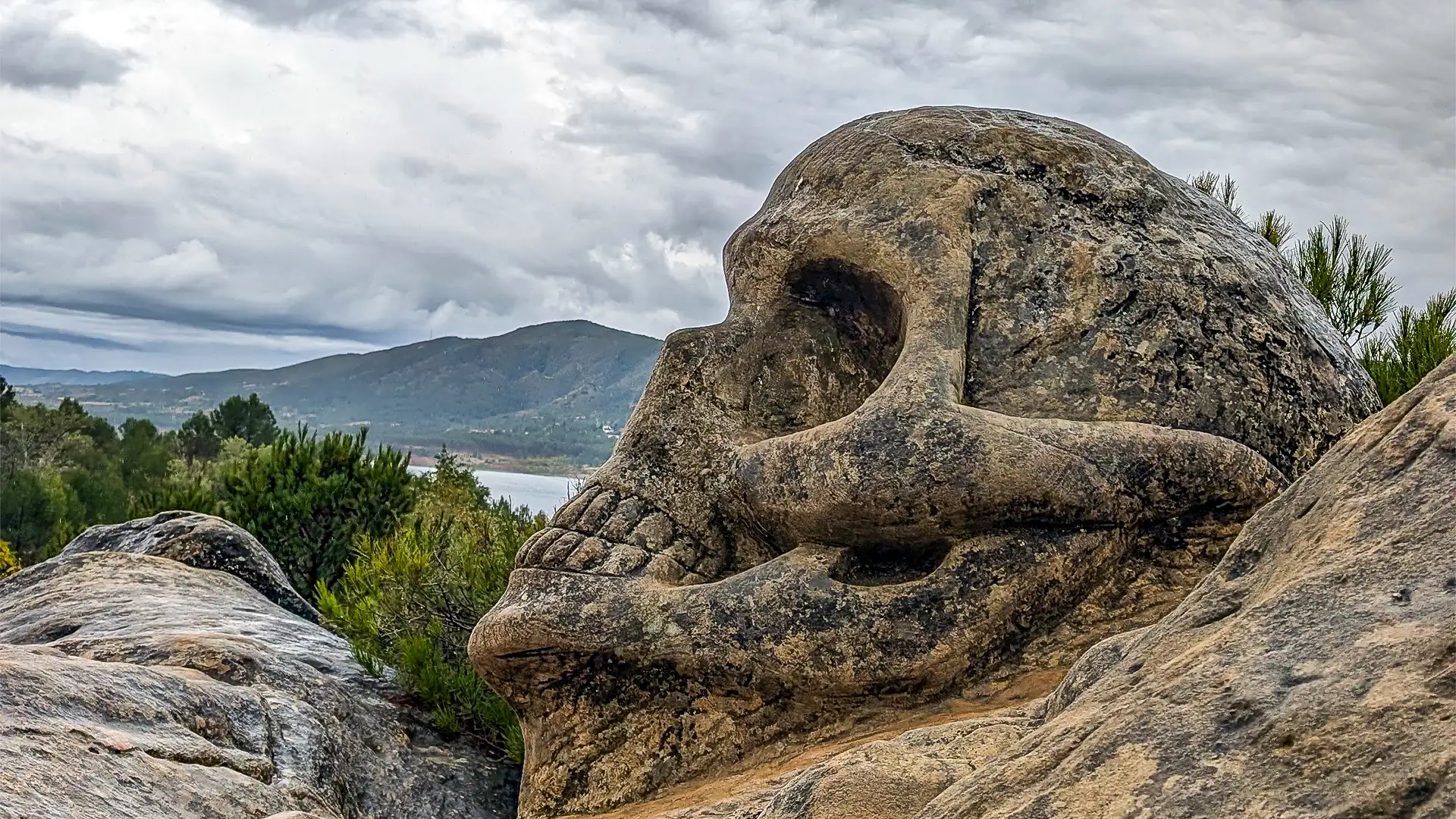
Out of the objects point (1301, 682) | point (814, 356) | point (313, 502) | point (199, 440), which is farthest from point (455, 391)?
point (1301, 682)

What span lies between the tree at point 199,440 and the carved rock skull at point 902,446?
4243cm

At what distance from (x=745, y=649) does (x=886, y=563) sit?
2.44ft

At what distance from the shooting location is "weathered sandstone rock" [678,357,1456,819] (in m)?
2.22

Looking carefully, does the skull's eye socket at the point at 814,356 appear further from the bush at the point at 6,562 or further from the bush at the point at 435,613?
the bush at the point at 6,562

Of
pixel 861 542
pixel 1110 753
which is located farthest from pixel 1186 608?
pixel 861 542

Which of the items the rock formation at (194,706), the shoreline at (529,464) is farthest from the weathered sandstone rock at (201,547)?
the shoreline at (529,464)

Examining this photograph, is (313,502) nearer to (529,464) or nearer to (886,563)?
(886,563)

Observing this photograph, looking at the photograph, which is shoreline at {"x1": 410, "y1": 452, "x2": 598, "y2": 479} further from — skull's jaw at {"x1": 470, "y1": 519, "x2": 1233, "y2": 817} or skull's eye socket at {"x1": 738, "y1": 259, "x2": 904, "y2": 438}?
skull's jaw at {"x1": 470, "y1": 519, "x2": 1233, "y2": 817}

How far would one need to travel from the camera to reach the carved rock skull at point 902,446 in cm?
538

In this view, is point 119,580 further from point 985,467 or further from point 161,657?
point 985,467

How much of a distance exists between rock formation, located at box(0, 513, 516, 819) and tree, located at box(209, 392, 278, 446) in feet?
116

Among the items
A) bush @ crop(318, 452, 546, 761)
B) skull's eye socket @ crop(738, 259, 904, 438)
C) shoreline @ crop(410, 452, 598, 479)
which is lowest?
bush @ crop(318, 452, 546, 761)

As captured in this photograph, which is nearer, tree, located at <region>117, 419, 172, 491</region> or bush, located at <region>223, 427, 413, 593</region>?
bush, located at <region>223, 427, 413, 593</region>

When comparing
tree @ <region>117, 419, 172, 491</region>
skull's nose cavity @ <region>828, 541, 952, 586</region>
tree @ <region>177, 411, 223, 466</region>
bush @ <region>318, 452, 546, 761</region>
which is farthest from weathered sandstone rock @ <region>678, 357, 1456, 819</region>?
tree @ <region>177, 411, 223, 466</region>
